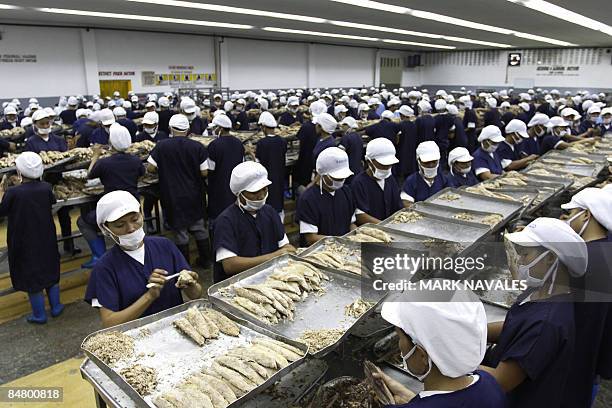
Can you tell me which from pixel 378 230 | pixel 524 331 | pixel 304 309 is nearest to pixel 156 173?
pixel 378 230

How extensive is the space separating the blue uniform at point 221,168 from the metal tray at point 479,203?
2947mm

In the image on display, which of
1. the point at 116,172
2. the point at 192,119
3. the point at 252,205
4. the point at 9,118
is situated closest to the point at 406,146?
the point at 192,119

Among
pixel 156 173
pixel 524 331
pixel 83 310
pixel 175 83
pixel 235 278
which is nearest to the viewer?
pixel 524 331

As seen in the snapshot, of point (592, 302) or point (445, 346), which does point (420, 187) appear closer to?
point (592, 302)

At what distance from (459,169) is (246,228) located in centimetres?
283

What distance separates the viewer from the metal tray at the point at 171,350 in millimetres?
1874

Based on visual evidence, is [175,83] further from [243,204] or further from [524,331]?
[524,331]

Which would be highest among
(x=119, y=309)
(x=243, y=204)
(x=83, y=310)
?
(x=243, y=204)

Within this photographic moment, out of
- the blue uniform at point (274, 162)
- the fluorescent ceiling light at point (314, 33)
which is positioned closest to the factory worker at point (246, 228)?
the blue uniform at point (274, 162)

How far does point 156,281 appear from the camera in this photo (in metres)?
2.50

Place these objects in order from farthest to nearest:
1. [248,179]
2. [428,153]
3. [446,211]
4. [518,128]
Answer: [518,128] → [428,153] → [446,211] → [248,179]

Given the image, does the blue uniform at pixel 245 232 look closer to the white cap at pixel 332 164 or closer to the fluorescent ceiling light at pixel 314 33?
the white cap at pixel 332 164

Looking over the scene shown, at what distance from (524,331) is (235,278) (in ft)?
5.08

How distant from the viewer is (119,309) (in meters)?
2.56
